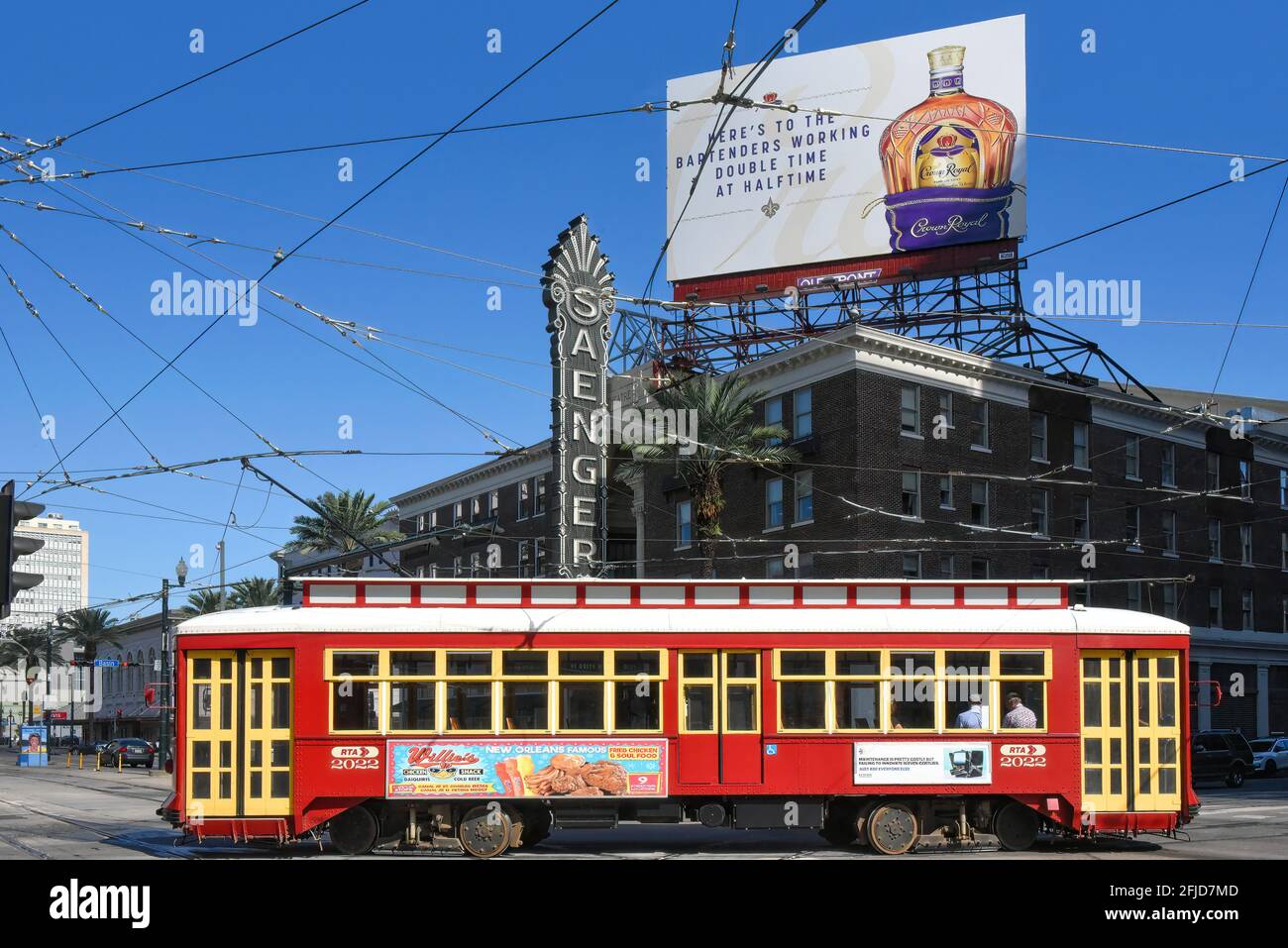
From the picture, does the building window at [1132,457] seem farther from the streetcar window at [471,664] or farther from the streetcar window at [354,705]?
the streetcar window at [354,705]

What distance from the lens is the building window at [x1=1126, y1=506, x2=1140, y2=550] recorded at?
53.4 metres

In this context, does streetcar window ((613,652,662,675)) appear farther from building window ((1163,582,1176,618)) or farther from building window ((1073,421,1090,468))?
building window ((1163,582,1176,618))

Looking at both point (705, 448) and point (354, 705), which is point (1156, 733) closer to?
point (354, 705)

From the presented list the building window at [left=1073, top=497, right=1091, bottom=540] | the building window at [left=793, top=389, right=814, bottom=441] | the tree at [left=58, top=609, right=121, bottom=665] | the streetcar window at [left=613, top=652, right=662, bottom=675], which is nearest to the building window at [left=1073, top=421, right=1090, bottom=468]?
the building window at [left=1073, top=497, right=1091, bottom=540]

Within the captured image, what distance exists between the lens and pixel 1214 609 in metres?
57.7

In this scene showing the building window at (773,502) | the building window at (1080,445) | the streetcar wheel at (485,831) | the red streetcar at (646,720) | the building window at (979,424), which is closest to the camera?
the streetcar wheel at (485,831)

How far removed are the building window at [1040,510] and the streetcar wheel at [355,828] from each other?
119 feet

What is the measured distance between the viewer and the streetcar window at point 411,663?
17969 millimetres

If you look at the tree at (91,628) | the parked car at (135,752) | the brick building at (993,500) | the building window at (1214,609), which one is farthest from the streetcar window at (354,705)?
the tree at (91,628)

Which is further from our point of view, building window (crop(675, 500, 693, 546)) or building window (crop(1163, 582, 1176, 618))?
building window (crop(1163, 582, 1176, 618))

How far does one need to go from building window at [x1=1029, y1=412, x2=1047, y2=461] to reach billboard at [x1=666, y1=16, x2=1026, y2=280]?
710cm

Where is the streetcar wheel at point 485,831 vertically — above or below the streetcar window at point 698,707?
below

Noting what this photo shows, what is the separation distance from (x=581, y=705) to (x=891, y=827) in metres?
4.23
